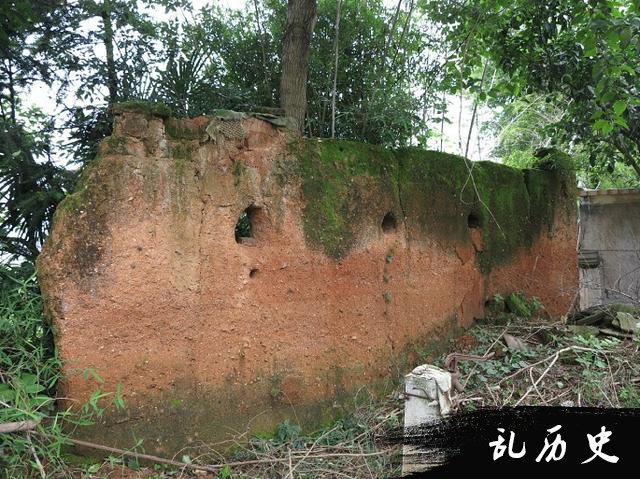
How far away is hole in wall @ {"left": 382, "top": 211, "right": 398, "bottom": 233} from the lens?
4.64 meters

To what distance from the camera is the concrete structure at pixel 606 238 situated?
10.0m

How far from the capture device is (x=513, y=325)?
5.31 metres

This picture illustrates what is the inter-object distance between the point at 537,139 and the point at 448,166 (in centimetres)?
1029

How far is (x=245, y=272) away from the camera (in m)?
3.79

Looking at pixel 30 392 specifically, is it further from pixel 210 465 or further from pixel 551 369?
pixel 551 369

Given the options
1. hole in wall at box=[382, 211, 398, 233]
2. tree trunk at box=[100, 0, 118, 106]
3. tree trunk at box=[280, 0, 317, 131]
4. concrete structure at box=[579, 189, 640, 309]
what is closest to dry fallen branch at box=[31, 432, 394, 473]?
hole in wall at box=[382, 211, 398, 233]

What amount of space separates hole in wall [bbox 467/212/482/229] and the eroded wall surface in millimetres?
113

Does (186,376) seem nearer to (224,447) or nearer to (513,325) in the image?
(224,447)

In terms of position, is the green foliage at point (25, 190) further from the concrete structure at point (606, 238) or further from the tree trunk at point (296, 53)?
the concrete structure at point (606, 238)

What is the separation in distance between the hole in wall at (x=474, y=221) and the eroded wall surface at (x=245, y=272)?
0.11 metres

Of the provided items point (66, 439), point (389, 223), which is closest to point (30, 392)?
point (66, 439)

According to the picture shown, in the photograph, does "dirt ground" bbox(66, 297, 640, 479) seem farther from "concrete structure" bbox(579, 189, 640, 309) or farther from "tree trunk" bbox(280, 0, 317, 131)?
"concrete structure" bbox(579, 189, 640, 309)

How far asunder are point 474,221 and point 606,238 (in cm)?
621

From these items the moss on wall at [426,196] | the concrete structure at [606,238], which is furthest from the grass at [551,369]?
the concrete structure at [606,238]
